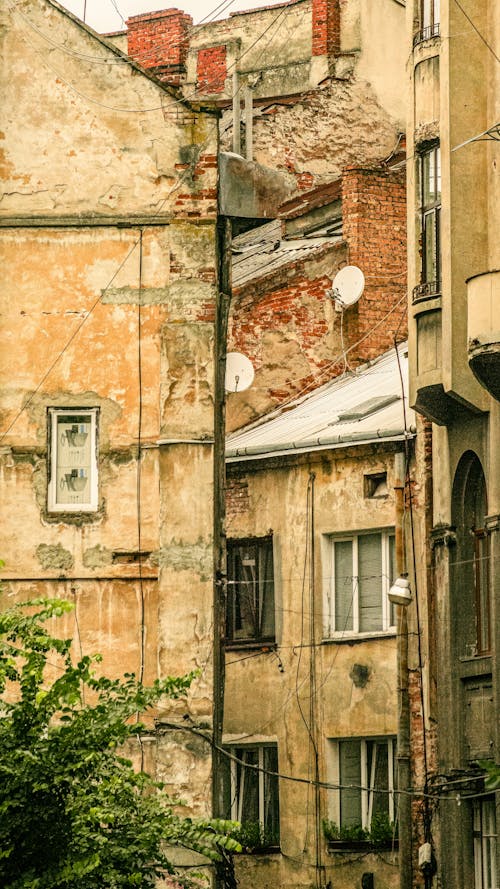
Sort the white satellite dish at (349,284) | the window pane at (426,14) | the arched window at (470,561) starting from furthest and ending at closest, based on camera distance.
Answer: the white satellite dish at (349,284), the window pane at (426,14), the arched window at (470,561)

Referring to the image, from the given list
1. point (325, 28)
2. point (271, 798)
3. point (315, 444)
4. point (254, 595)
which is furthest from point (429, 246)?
point (325, 28)

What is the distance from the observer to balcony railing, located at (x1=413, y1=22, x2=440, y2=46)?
2921 centimetres

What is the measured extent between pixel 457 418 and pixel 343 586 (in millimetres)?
4273

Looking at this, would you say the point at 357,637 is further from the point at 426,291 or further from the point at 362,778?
the point at 426,291

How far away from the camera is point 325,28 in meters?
44.4

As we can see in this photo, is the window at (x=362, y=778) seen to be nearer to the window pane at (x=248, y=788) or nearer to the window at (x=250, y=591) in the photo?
the window pane at (x=248, y=788)

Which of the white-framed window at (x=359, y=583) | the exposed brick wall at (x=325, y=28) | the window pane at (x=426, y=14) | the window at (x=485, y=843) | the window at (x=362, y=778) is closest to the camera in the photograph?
the window at (x=485, y=843)

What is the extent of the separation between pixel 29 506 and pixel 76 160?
148 inches

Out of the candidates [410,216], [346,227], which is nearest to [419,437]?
[410,216]

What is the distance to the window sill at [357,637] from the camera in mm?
30828

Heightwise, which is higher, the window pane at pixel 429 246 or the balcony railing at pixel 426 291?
the window pane at pixel 429 246

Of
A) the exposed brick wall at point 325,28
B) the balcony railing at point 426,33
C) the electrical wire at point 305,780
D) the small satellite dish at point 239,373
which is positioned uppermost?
the exposed brick wall at point 325,28

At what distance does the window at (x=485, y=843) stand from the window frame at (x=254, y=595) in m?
5.70

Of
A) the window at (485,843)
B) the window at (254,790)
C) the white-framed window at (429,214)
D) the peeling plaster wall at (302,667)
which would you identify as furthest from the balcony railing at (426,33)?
the window at (254,790)
